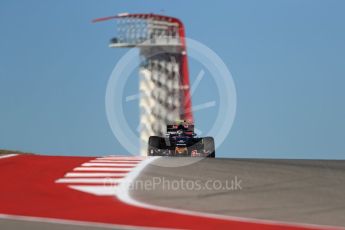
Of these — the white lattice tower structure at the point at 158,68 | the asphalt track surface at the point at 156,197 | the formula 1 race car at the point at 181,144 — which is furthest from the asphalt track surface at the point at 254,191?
the white lattice tower structure at the point at 158,68

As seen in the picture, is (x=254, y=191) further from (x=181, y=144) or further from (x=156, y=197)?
(x=181, y=144)

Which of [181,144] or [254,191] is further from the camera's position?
[181,144]

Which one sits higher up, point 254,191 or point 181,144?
point 181,144

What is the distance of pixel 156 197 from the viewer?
31.1ft

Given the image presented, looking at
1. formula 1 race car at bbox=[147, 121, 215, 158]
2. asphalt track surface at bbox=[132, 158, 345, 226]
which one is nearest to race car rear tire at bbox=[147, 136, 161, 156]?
formula 1 race car at bbox=[147, 121, 215, 158]

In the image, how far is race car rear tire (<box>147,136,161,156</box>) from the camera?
21078 mm

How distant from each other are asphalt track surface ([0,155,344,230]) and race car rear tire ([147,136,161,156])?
717 centimetres

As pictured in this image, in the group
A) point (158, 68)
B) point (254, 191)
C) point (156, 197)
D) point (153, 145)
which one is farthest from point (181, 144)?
point (158, 68)

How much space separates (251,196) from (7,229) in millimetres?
4174

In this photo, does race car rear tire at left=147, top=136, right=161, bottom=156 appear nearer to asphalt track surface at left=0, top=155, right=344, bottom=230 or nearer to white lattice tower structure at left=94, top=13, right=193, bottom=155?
asphalt track surface at left=0, top=155, right=344, bottom=230

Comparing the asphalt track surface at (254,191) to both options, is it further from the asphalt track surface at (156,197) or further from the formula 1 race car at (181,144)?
the formula 1 race car at (181,144)

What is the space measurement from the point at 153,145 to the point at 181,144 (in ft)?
3.43

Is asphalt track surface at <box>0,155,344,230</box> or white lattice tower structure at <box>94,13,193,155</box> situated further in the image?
white lattice tower structure at <box>94,13,193,155</box>

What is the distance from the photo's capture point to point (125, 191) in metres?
9.97
